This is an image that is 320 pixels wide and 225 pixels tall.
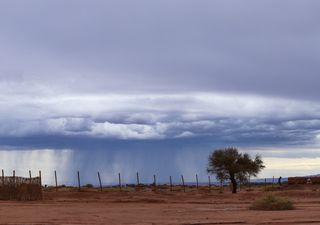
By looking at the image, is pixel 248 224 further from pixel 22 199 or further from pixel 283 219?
pixel 22 199

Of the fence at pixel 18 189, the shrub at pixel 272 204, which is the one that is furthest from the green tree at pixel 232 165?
the shrub at pixel 272 204

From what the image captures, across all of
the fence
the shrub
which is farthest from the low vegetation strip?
the shrub

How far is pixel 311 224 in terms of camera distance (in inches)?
956

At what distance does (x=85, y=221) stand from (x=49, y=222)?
1584mm

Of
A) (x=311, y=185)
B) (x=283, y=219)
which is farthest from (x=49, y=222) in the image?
(x=311, y=185)

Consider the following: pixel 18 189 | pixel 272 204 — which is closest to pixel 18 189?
pixel 18 189

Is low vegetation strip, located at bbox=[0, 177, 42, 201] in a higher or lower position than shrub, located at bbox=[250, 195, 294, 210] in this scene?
higher

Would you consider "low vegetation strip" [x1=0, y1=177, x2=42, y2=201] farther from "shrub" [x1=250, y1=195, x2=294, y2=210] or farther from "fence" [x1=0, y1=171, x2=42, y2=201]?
"shrub" [x1=250, y1=195, x2=294, y2=210]

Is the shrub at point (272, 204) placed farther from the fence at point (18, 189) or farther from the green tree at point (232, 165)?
the green tree at point (232, 165)

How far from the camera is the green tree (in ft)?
261

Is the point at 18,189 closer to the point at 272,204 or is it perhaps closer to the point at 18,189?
the point at 18,189

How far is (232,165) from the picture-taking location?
79.4 metres

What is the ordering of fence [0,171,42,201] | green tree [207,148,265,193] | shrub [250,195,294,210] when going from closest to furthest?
1. shrub [250,195,294,210]
2. fence [0,171,42,201]
3. green tree [207,148,265,193]

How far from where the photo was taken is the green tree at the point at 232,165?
79688 mm
